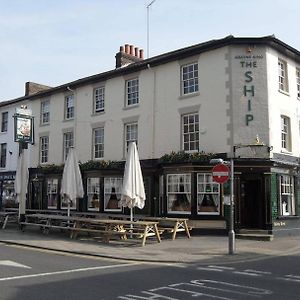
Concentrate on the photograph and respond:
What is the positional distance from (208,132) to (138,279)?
38.4 feet

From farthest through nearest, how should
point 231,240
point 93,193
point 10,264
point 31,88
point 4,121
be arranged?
1. point 4,121
2. point 31,88
3. point 93,193
4. point 231,240
5. point 10,264

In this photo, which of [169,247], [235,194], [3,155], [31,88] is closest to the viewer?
[169,247]

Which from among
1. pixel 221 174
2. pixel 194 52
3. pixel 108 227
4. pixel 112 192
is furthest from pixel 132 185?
pixel 194 52

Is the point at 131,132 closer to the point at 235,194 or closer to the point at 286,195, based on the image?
the point at 235,194

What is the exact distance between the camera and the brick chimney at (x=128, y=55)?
26719 mm

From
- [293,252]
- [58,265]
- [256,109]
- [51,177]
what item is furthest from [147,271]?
[51,177]

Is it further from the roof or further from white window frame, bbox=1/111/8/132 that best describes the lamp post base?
white window frame, bbox=1/111/8/132

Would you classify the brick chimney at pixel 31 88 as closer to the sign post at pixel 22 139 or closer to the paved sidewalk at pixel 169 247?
the sign post at pixel 22 139

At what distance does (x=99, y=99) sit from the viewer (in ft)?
84.8

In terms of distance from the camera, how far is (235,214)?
1917cm

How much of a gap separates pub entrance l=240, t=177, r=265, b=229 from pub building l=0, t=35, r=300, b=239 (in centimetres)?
4

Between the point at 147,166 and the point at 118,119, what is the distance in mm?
3616

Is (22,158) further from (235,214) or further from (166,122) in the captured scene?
(235,214)

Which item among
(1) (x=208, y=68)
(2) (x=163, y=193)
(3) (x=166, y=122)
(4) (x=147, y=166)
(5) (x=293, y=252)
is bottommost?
(5) (x=293, y=252)
